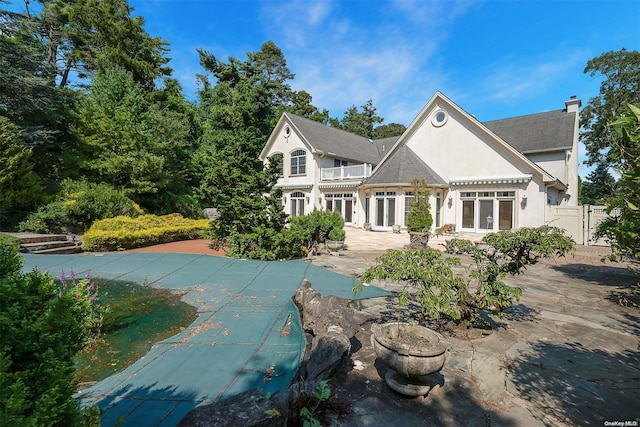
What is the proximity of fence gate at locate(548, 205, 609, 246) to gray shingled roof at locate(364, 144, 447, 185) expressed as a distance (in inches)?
247

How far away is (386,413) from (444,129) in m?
19.1

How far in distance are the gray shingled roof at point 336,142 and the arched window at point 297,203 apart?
4.40m

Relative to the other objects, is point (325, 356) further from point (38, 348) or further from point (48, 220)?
point (48, 220)

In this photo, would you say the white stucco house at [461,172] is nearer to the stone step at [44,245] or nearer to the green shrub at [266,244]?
the green shrub at [266,244]

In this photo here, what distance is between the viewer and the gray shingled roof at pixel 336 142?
22969mm

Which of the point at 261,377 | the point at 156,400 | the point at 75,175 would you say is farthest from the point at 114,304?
the point at 75,175

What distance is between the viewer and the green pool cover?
2.83 m

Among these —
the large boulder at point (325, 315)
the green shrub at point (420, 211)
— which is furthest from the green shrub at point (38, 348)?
the green shrub at point (420, 211)

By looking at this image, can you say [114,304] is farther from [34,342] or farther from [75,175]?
[75,175]

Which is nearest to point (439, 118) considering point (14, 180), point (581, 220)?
point (581, 220)

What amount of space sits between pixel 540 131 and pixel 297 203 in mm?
18589

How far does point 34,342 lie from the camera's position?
1563 millimetres

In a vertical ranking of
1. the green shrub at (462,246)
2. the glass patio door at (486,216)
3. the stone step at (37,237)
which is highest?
the glass patio door at (486,216)

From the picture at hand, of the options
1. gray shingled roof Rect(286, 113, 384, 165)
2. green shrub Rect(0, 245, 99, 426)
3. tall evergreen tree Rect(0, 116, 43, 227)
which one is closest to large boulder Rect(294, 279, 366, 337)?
green shrub Rect(0, 245, 99, 426)
